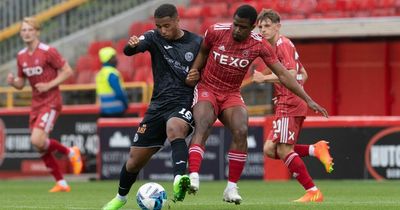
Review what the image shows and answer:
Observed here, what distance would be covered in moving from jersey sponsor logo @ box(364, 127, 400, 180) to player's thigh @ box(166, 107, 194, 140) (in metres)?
8.29

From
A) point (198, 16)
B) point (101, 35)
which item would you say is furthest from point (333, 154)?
point (101, 35)

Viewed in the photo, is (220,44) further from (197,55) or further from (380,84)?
(380,84)

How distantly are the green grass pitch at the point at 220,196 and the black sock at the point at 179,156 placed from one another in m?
1.05

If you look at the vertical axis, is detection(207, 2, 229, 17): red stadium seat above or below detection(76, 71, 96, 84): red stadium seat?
above

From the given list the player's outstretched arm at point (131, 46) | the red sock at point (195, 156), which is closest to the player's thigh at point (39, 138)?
the player's outstretched arm at point (131, 46)

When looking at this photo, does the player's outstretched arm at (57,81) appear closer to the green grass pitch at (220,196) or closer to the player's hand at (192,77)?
the green grass pitch at (220,196)

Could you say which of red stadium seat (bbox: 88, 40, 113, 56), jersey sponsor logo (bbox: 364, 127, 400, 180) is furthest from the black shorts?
red stadium seat (bbox: 88, 40, 113, 56)

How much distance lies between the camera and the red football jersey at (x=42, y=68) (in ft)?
57.4

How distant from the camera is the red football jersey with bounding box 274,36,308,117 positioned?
1397cm

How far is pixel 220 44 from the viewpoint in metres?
12.1

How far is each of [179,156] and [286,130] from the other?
3.12 m

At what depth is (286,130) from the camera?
14.2 metres

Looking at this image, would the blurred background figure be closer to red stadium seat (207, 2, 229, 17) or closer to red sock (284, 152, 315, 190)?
red stadium seat (207, 2, 229, 17)

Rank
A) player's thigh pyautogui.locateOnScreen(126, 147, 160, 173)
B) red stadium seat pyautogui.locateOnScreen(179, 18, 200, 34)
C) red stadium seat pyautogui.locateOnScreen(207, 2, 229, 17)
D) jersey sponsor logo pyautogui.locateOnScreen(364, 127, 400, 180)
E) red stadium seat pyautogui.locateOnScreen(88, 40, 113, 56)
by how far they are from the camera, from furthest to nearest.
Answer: red stadium seat pyautogui.locateOnScreen(88, 40, 113, 56)
red stadium seat pyautogui.locateOnScreen(207, 2, 229, 17)
red stadium seat pyautogui.locateOnScreen(179, 18, 200, 34)
jersey sponsor logo pyautogui.locateOnScreen(364, 127, 400, 180)
player's thigh pyautogui.locateOnScreen(126, 147, 160, 173)
